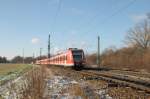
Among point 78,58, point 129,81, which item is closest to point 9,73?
point 78,58

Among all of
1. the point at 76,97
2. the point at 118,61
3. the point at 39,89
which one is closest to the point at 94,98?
the point at 76,97

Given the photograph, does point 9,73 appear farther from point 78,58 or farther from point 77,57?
point 78,58

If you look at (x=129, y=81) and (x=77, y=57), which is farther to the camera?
(x=77, y=57)

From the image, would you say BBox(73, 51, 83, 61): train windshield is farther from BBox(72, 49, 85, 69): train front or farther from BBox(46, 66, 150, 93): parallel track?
BBox(46, 66, 150, 93): parallel track

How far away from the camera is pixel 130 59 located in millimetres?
Result: 62875

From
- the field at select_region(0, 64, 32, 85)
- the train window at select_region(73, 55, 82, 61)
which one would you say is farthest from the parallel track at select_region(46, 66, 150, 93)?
the train window at select_region(73, 55, 82, 61)

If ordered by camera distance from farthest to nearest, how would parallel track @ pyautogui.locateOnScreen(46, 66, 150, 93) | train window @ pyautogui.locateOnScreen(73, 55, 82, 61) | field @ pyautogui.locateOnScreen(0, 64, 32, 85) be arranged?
train window @ pyautogui.locateOnScreen(73, 55, 82, 61), field @ pyautogui.locateOnScreen(0, 64, 32, 85), parallel track @ pyautogui.locateOnScreen(46, 66, 150, 93)

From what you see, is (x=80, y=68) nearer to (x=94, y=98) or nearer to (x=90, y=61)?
(x=94, y=98)

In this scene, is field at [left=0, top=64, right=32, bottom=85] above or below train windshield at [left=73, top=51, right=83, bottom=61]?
below

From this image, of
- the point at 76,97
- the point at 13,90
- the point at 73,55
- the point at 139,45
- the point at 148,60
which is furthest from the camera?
the point at 139,45

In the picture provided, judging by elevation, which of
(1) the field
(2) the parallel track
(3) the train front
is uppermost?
(3) the train front

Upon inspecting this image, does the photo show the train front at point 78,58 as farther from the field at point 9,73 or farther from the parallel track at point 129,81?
the parallel track at point 129,81

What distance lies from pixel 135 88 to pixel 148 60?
3854 cm

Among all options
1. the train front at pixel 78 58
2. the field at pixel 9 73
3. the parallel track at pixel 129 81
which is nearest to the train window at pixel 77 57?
the train front at pixel 78 58
